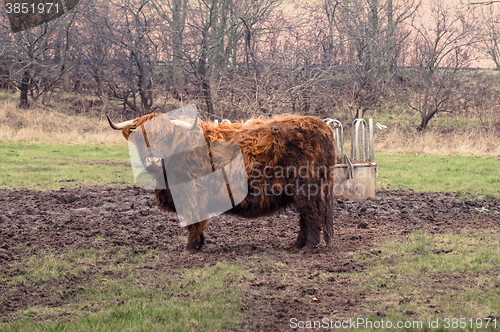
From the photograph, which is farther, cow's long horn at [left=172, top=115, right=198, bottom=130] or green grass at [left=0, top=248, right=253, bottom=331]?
cow's long horn at [left=172, top=115, right=198, bottom=130]

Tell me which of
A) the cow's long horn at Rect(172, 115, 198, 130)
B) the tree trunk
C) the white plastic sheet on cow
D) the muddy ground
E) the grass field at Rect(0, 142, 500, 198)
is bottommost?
the muddy ground

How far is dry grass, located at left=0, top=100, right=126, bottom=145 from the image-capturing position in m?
18.4

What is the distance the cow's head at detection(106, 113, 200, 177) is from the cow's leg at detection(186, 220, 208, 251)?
84cm

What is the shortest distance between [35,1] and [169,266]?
23199 millimetres

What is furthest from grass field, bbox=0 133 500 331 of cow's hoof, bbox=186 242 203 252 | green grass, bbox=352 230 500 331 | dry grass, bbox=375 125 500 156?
dry grass, bbox=375 125 500 156

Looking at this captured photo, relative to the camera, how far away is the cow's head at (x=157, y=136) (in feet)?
16.8

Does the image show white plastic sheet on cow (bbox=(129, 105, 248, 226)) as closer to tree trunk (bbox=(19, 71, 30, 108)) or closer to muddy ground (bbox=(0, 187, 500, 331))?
muddy ground (bbox=(0, 187, 500, 331))

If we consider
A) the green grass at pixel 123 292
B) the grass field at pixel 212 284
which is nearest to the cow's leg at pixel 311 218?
the grass field at pixel 212 284

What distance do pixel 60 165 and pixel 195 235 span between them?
8847 mm

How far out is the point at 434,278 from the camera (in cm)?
427

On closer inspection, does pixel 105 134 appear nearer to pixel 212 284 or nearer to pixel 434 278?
pixel 212 284

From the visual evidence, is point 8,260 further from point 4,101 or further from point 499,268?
point 4,101

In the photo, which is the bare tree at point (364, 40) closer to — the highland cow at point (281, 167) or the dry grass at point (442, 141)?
the dry grass at point (442, 141)

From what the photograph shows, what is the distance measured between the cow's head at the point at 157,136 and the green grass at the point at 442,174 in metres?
6.25
